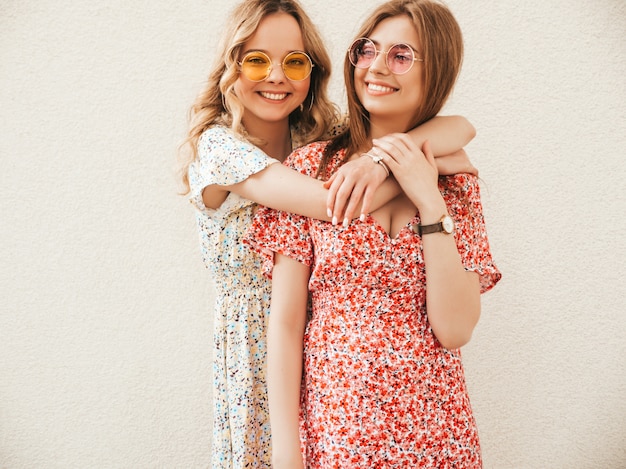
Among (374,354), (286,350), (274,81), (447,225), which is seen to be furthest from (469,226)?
(274,81)

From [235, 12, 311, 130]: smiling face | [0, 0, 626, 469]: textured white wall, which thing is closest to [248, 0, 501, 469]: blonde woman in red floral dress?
[235, 12, 311, 130]: smiling face

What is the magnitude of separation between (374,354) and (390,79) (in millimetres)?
561

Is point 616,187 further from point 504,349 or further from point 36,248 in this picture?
point 36,248

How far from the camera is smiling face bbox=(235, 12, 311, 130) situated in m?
1.22

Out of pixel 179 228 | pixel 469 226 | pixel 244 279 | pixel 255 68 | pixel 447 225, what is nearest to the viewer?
pixel 447 225

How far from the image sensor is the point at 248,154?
1.13m

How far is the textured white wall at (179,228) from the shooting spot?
1653 millimetres

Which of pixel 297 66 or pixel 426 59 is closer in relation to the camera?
pixel 426 59

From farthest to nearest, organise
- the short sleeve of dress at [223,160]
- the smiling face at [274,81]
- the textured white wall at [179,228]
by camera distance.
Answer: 1. the textured white wall at [179,228]
2. the smiling face at [274,81]
3. the short sleeve of dress at [223,160]

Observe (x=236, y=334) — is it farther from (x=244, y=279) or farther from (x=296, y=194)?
(x=296, y=194)

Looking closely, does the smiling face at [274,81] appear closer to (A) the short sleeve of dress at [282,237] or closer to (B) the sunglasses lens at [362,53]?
(B) the sunglasses lens at [362,53]

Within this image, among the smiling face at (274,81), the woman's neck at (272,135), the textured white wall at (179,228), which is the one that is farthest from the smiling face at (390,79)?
the textured white wall at (179,228)

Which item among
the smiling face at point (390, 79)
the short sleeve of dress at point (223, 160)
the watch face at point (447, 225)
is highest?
the smiling face at point (390, 79)

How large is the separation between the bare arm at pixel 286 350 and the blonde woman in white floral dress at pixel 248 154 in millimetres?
157
